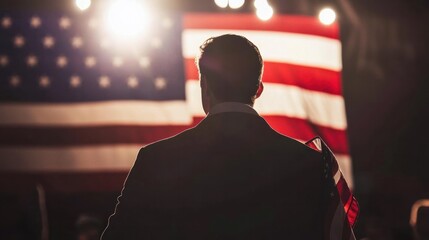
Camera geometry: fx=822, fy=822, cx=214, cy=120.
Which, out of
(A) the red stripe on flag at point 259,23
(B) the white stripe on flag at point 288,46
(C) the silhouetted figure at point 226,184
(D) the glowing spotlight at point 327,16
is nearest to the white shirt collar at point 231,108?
(C) the silhouetted figure at point 226,184

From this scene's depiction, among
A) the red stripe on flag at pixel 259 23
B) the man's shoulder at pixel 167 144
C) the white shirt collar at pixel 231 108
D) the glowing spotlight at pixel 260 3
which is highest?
the glowing spotlight at pixel 260 3

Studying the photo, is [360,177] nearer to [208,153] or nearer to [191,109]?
[191,109]

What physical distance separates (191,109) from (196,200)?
4.22m

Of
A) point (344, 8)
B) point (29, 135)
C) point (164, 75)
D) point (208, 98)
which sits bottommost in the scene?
point (208, 98)

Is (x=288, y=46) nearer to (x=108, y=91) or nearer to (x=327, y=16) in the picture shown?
(x=327, y=16)

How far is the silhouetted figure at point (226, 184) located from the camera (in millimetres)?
1767

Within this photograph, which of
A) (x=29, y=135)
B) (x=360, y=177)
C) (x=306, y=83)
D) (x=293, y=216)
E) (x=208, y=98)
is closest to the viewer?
(x=293, y=216)

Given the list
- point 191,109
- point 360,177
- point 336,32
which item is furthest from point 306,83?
point 360,177

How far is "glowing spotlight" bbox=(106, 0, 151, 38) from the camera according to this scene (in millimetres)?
5965

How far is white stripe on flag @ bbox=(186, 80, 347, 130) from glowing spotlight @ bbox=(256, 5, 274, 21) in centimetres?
53

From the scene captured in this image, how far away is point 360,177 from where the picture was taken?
9.52 metres

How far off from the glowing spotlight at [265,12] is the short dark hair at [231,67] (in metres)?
4.44

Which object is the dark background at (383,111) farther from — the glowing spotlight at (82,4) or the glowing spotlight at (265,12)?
the glowing spotlight at (82,4)

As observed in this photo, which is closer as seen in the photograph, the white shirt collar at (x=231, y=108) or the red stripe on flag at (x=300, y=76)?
the white shirt collar at (x=231, y=108)
